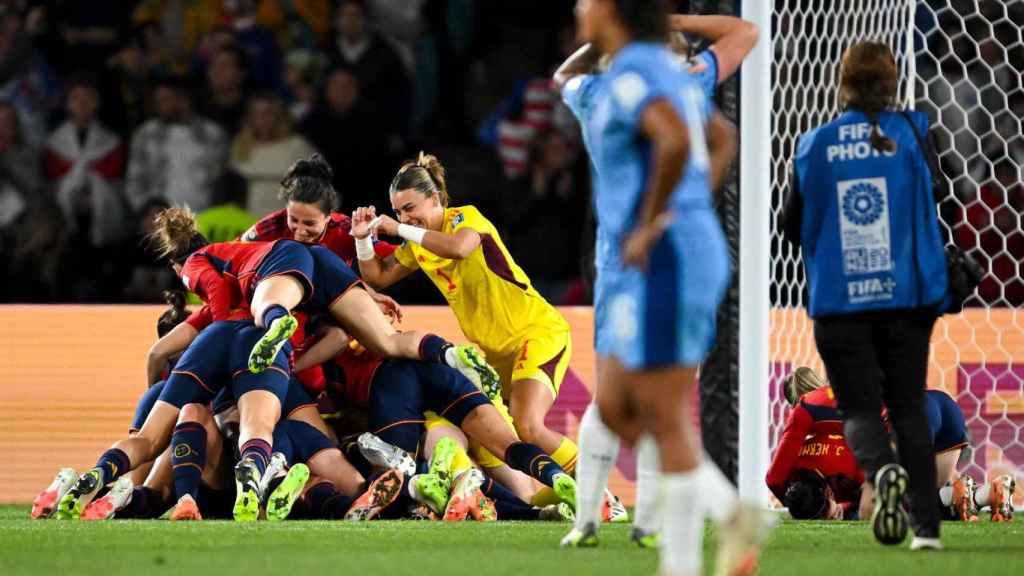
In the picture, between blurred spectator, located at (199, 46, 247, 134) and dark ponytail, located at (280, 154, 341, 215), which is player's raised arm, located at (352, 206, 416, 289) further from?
blurred spectator, located at (199, 46, 247, 134)

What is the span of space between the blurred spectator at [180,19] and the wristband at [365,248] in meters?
4.93

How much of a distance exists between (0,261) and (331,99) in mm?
2629

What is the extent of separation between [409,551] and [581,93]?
1.65 meters

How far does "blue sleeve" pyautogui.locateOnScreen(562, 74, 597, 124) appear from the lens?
5.56m

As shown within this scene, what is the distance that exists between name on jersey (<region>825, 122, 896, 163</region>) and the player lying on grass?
236 cm

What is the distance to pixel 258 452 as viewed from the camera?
24.1 ft

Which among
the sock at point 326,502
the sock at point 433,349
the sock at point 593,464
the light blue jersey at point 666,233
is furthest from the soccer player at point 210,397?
the light blue jersey at point 666,233

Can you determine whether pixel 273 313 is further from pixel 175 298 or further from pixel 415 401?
pixel 175 298

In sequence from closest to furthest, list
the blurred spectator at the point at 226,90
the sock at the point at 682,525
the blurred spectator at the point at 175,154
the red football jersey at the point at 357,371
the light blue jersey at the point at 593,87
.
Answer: the sock at the point at 682,525 → the light blue jersey at the point at 593,87 → the red football jersey at the point at 357,371 → the blurred spectator at the point at 175,154 → the blurred spectator at the point at 226,90

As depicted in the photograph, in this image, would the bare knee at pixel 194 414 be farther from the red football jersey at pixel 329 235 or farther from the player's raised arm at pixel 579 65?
the player's raised arm at pixel 579 65

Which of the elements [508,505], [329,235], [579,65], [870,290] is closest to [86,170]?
[329,235]

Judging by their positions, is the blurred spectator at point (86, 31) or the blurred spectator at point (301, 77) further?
the blurred spectator at point (86, 31)

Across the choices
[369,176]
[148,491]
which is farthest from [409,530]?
[369,176]

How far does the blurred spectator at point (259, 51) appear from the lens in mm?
12484
